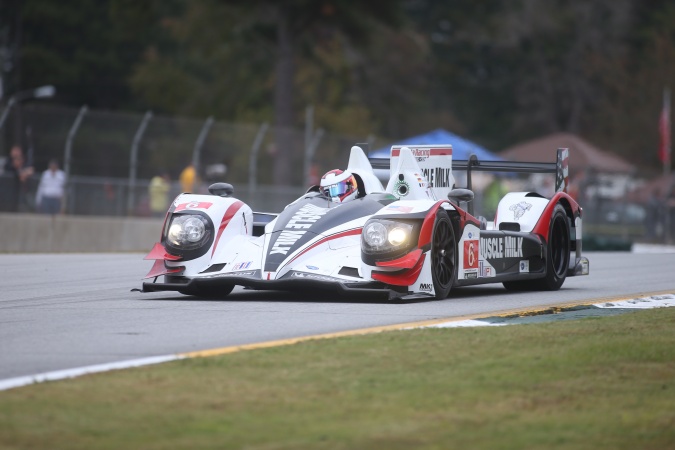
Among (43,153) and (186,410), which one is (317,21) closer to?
(43,153)

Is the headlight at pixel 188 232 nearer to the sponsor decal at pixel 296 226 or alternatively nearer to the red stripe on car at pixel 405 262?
the sponsor decal at pixel 296 226

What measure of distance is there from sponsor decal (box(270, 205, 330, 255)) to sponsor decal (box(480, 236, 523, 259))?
1.63m

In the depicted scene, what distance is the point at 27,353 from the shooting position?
7180 mm

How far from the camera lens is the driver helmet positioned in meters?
11.0

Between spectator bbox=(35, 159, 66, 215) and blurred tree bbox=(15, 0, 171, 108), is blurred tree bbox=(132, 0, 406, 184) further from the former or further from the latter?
spectator bbox=(35, 159, 66, 215)

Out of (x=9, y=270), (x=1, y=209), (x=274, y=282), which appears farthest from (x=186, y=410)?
(x=1, y=209)

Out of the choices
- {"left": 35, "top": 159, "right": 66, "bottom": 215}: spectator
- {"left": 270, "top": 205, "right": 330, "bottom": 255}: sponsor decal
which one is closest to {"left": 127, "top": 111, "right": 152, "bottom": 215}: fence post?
{"left": 35, "top": 159, "right": 66, "bottom": 215}: spectator

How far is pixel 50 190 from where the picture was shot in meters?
22.6

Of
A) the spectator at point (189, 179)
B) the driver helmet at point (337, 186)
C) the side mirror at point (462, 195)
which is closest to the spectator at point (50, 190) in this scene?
the spectator at point (189, 179)

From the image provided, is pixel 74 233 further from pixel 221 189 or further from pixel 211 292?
pixel 211 292

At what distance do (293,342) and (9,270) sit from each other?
7.69 meters

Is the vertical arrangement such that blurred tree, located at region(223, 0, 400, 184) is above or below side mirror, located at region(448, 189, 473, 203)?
above

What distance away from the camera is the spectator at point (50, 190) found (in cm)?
2253

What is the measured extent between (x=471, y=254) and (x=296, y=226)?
1.67m
